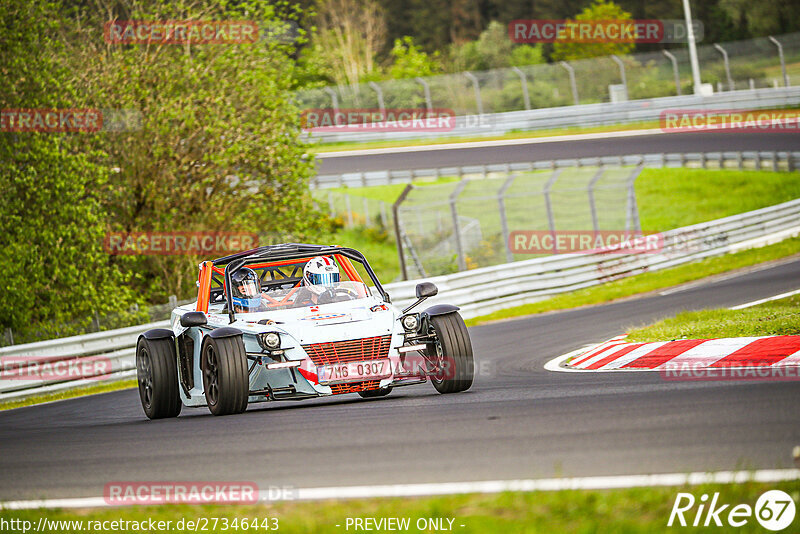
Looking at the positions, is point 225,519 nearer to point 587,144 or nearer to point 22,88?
point 22,88

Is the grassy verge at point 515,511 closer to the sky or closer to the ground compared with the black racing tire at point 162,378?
closer to the sky

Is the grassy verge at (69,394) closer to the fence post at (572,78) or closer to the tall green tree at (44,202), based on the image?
the tall green tree at (44,202)

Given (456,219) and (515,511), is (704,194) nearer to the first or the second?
(456,219)

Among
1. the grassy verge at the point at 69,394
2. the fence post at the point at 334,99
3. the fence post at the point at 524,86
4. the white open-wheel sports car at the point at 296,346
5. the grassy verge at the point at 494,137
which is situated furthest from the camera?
the fence post at the point at 524,86

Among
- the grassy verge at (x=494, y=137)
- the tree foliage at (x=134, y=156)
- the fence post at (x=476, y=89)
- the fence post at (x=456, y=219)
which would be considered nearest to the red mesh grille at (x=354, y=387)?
the tree foliage at (x=134, y=156)

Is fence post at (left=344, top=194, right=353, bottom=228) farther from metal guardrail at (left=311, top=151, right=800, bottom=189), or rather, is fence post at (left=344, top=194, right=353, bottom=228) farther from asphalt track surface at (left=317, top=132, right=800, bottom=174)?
asphalt track surface at (left=317, top=132, right=800, bottom=174)

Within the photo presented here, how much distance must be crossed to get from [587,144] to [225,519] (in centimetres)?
3507

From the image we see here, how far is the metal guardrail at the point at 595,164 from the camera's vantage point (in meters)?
33.1

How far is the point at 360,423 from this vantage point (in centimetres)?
775

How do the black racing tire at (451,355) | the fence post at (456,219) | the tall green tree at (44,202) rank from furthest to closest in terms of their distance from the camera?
the fence post at (456,219), the tall green tree at (44,202), the black racing tire at (451,355)

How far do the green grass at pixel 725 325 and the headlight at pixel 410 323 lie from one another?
3.34m

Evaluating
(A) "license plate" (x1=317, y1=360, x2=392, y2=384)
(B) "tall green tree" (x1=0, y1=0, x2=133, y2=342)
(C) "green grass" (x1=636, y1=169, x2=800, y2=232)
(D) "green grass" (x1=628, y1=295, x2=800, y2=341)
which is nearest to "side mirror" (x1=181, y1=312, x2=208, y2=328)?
(A) "license plate" (x1=317, y1=360, x2=392, y2=384)

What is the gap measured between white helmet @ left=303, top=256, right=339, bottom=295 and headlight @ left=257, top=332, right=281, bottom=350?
4.50 ft

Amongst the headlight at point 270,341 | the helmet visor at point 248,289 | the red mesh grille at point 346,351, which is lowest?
the red mesh grille at point 346,351
